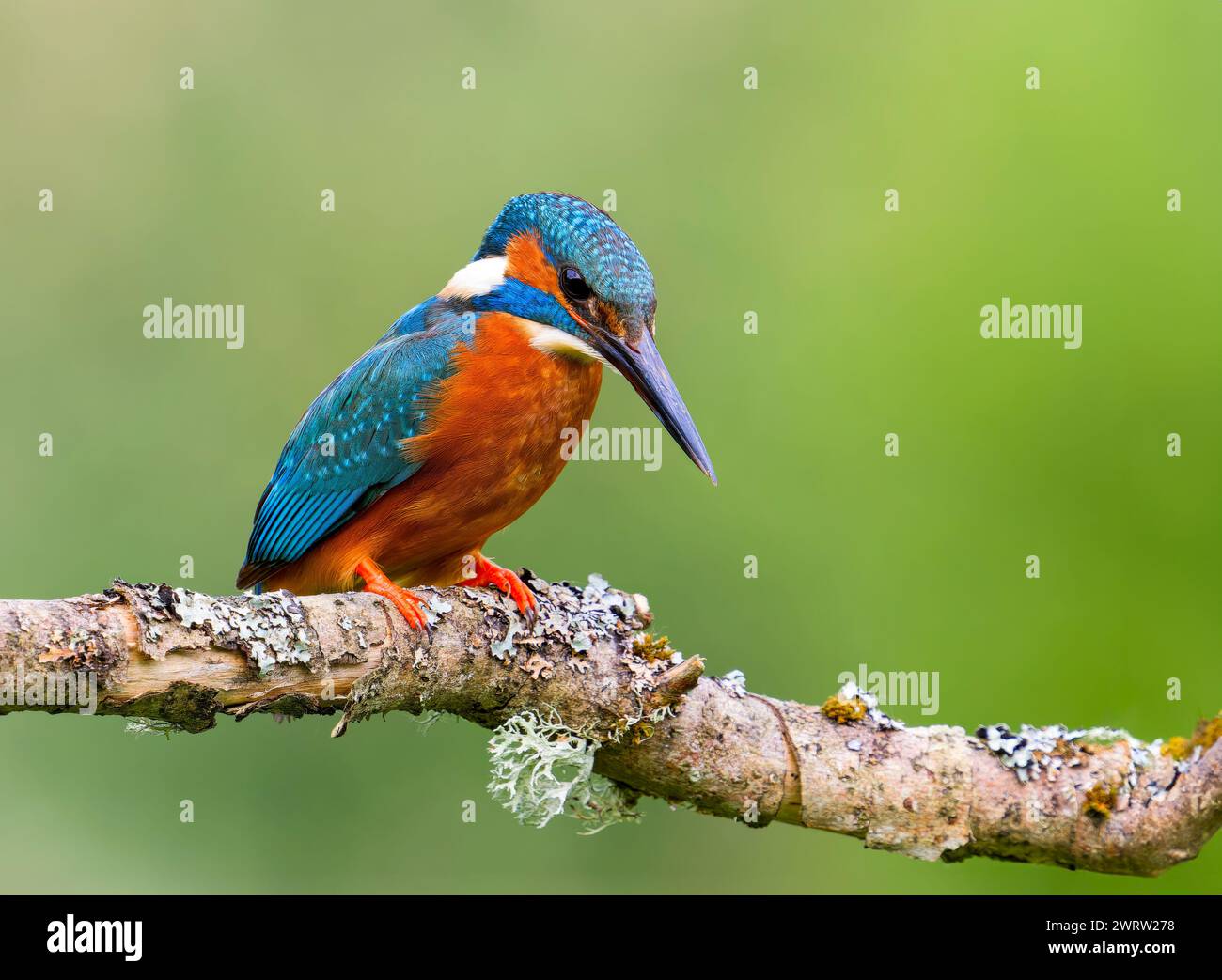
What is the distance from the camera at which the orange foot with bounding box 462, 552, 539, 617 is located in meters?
3.43

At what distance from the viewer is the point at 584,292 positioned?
3.73 metres

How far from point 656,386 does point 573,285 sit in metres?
0.42

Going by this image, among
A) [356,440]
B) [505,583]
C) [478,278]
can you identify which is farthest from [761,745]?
[478,278]

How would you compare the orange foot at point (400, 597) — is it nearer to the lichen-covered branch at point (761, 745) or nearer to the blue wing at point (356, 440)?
the lichen-covered branch at point (761, 745)

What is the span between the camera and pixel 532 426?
3.81 meters

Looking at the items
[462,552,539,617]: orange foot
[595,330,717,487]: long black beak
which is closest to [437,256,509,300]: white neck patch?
[595,330,717,487]: long black beak

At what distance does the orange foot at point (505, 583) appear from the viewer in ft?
11.2

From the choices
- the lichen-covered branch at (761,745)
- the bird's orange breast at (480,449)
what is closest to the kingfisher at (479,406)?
the bird's orange breast at (480,449)

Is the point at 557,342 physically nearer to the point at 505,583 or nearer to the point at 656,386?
the point at 656,386

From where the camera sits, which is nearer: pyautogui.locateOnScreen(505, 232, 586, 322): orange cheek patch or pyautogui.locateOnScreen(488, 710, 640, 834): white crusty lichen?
pyautogui.locateOnScreen(488, 710, 640, 834): white crusty lichen

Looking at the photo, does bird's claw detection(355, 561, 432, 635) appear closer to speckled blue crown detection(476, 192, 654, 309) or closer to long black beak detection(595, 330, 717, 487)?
long black beak detection(595, 330, 717, 487)

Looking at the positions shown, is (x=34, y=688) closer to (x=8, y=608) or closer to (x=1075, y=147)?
(x=8, y=608)

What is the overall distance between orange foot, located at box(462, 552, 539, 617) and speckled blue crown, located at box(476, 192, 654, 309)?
82 centimetres

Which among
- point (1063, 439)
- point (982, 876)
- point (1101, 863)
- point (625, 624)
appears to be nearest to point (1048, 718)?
point (982, 876)
